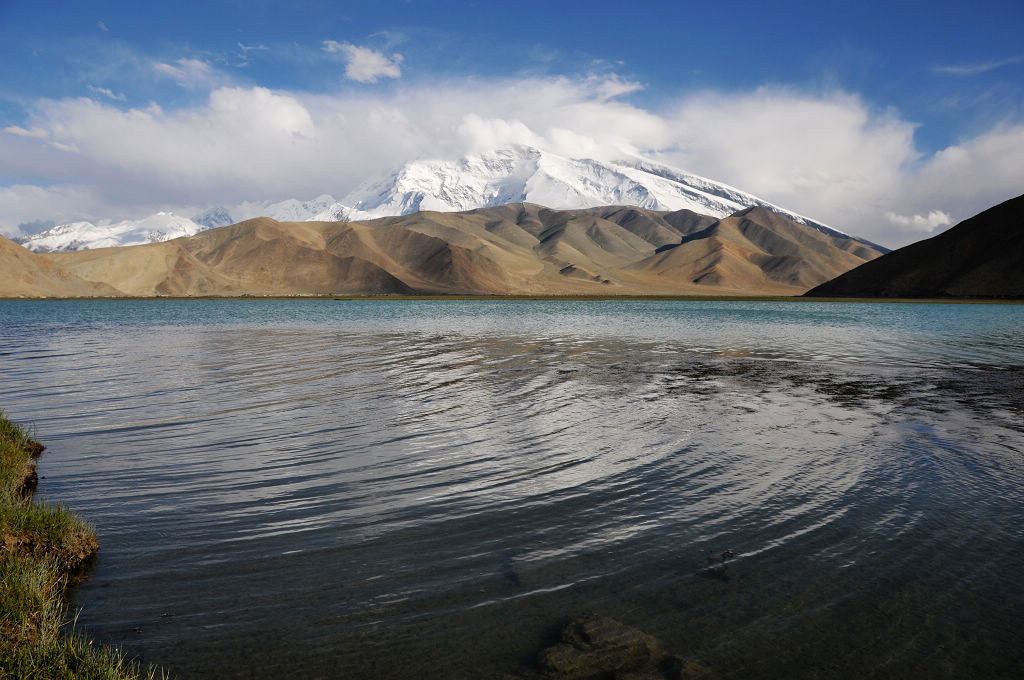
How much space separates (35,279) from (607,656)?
221 m

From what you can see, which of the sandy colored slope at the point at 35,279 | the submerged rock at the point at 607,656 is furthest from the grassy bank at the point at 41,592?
the sandy colored slope at the point at 35,279

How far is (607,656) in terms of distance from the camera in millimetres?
6230

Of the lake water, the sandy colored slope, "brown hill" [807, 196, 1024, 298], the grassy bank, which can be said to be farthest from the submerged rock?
the sandy colored slope

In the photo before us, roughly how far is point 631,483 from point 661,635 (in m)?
5.04

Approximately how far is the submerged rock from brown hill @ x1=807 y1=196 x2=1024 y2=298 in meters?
174

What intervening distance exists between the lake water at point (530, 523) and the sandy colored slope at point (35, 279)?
19081 centimetres

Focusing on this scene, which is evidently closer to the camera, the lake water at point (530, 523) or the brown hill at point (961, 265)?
the lake water at point (530, 523)

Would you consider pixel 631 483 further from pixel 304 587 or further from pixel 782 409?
pixel 782 409

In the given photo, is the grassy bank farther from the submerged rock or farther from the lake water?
the submerged rock

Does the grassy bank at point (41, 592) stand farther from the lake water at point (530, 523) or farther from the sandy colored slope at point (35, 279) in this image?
the sandy colored slope at point (35, 279)

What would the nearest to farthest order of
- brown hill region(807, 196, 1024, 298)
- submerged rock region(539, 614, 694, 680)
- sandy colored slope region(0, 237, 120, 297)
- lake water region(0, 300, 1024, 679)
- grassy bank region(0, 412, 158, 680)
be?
1. grassy bank region(0, 412, 158, 680)
2. submerged rock region(539, 614, 694, 680)
3. lake water region(0, 300, 1024, 679)
4. brown hill region(807, 196, 1024, 298)
5. sandy colored slope region(0, 237, 120, 297)

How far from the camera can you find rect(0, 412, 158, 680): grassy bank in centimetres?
550

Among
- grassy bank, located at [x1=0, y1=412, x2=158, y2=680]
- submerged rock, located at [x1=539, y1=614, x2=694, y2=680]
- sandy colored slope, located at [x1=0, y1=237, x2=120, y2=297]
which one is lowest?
submerged rock, located at [x1=539, y1=614, x2=694, y2=680]

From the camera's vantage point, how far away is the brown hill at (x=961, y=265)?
154 metres
